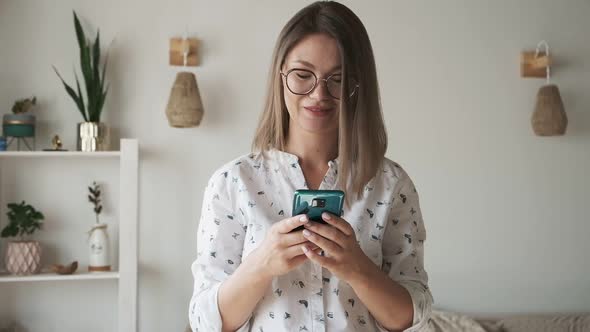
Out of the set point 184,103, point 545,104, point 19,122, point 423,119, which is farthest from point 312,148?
point 545,104

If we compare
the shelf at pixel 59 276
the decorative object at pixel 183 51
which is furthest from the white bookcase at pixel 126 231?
the decorative object at pixel 183 51

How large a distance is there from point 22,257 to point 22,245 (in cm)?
5

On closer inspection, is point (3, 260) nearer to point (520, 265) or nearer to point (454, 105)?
point (454, 105)

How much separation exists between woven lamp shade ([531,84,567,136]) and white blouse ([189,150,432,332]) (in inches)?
89.8

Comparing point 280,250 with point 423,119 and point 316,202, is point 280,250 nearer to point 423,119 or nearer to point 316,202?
point 316,202

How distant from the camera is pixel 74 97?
2848mm

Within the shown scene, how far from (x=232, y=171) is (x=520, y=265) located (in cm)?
252

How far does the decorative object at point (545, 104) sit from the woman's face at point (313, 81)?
239 centimetres

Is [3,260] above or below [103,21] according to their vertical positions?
below

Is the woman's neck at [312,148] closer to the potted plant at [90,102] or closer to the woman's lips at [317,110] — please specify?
the woman's lips at [317,110]

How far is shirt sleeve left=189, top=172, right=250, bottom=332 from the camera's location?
3.67ft

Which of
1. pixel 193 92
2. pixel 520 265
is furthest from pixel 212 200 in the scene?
pixel 520 265

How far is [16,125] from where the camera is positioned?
2811 mm

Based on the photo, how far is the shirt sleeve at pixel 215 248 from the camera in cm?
112
